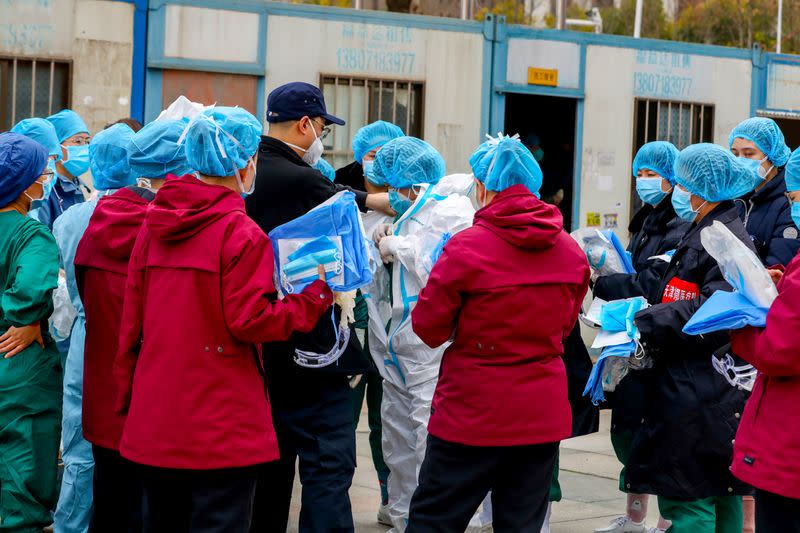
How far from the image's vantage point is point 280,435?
4.59 metres

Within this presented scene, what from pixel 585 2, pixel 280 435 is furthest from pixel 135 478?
pixel 585 2

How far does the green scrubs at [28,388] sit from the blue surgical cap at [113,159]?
0.32 m

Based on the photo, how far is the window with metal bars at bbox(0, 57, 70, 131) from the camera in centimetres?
929

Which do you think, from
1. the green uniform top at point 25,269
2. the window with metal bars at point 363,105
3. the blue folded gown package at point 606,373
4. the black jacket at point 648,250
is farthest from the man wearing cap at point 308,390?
the window with metal bars at point 363,105

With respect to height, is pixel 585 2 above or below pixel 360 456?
above

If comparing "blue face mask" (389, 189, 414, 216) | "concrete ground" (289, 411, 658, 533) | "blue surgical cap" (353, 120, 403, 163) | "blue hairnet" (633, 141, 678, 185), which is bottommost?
"concrete ground" (289, 411, 658, 533)

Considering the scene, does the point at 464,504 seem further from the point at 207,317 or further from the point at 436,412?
the point at 207,317

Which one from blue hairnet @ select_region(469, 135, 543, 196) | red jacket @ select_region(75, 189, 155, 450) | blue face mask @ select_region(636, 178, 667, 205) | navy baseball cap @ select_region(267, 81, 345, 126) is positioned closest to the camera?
A: blue hairnet @ select_region(469, 135, 543, 196)

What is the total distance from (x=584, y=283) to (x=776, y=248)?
2110 millimetres

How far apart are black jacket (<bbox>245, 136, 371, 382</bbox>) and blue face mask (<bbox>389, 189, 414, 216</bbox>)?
1310 millimetres

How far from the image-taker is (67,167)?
21.9 feet

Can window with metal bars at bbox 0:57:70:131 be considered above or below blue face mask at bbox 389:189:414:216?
above

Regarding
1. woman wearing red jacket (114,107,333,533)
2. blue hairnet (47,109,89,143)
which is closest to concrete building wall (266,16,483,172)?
blue hairnet (47,109,89,143)

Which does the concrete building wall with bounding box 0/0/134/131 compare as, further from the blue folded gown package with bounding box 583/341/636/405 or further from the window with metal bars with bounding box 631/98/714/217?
the blue folded gown package with bounding box 583/341/636/405
